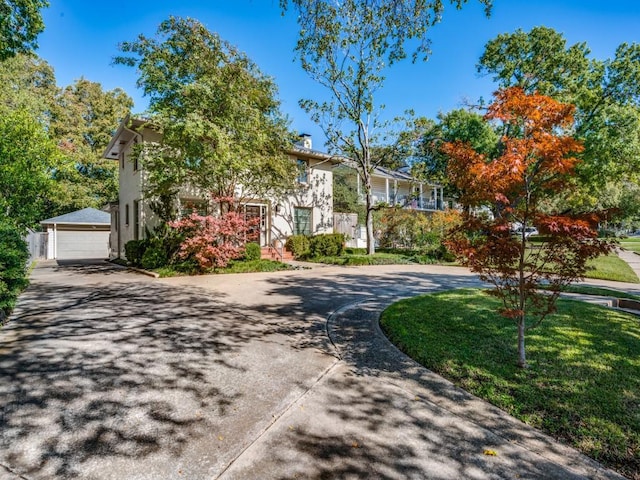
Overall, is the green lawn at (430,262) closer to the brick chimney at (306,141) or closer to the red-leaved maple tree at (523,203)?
the brick chimney at (306,141)

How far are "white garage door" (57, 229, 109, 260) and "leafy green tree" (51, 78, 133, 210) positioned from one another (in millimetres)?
4857

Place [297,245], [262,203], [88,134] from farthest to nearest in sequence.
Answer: [88,134] < [297,245] < [262,203]

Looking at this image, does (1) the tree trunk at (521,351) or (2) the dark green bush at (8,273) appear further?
(2) the dark green bush at (8,273)

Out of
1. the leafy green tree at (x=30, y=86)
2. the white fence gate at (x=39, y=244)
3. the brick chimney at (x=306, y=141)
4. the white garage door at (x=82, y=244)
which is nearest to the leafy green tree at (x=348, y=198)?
the brick chimney at (x=306, y=141)

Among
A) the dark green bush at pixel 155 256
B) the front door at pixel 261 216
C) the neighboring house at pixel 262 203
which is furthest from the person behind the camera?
the front door at pixel 261 216

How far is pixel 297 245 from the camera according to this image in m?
16.7

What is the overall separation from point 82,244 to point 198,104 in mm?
16906

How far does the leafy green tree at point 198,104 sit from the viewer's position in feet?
34.3

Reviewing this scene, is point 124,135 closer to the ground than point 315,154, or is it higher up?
higher up

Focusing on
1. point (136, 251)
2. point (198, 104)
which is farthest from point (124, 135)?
point (198, 104)

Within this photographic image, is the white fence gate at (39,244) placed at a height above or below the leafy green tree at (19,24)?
below

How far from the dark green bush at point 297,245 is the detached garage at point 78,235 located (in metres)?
13.2

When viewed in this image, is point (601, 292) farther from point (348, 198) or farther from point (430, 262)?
point (348, 198)

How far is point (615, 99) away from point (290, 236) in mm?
19172
